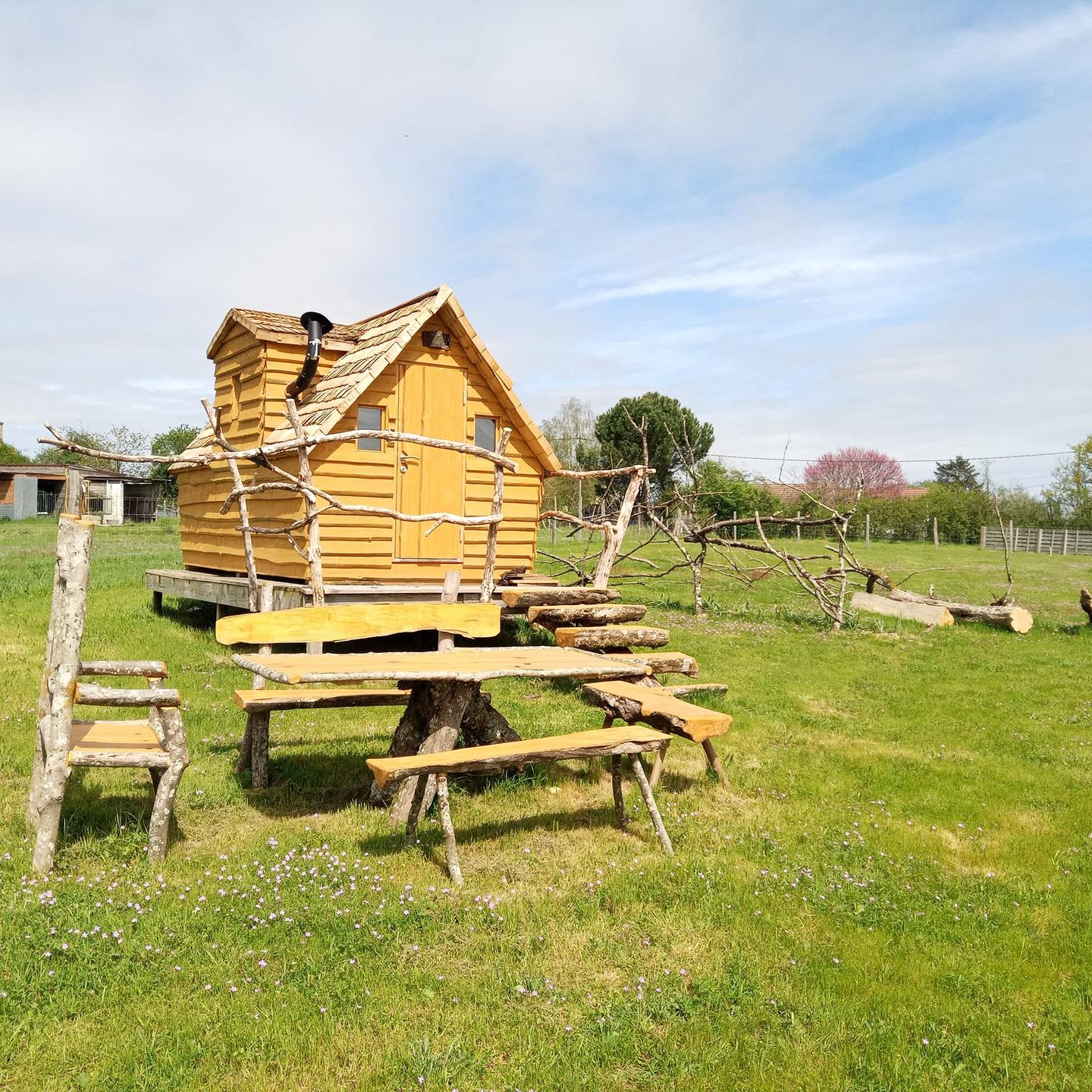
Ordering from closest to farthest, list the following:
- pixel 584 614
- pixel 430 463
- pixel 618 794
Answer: pixel 618 794, pixel 584 614, pixel 430 463

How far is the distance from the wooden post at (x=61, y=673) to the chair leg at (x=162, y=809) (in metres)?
0.48

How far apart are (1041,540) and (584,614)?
4557cm

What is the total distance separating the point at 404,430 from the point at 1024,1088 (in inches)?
419

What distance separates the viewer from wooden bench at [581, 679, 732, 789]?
21.2ft

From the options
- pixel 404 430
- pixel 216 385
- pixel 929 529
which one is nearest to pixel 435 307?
pixel 404 430

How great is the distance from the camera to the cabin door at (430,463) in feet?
40.4

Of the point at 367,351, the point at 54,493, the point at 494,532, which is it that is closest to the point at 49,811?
the point at 494,532

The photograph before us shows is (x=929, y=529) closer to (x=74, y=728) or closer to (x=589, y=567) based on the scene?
(x=589, y=567)

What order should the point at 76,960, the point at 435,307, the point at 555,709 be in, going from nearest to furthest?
1. the point at 76,960
2. the point at 555,709
3. the point at 435,307

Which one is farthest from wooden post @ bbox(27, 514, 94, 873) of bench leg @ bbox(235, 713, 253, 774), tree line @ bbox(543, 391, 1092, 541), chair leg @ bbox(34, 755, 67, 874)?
tree line @ bbox(543, 391, 1092, 541)

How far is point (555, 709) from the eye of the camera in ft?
30.2

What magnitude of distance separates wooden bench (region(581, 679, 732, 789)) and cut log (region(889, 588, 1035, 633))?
468 inches

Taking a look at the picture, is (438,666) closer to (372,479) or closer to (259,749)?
(259,749)

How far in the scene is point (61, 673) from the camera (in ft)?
15.4
